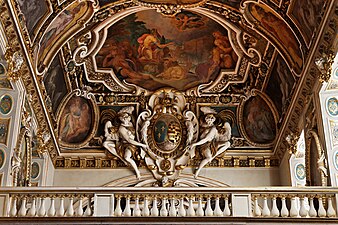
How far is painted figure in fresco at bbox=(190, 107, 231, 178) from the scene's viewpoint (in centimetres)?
2016

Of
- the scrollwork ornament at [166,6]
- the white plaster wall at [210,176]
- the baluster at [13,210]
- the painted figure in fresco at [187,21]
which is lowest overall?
the baluster at [13,210]

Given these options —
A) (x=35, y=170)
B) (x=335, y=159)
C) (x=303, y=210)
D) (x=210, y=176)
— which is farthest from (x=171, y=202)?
(x=210, y=176)

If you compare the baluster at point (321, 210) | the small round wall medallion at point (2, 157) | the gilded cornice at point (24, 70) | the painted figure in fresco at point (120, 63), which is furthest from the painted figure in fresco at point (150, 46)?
the baluster at point (321, 210)

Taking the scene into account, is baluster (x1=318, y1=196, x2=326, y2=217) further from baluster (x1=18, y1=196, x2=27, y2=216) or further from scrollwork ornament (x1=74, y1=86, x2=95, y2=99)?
scrollwork ornament (x1=74, y1=86, x2=95, y2=99)

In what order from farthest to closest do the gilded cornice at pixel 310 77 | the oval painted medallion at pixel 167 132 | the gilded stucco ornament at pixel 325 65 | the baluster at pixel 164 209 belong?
the oval painted medallion at pixel 167 132 → the gilded stucco ornament at pixel 325 65 → the gilded cornice at pixel 310 77 → the baluster at pixel 164 209

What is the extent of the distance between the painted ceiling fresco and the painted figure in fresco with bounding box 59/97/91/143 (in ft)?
0.10

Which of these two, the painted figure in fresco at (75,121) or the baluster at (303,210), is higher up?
the painted figure in fresco at (75,121)

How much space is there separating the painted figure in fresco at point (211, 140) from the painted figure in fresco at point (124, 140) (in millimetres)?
1711

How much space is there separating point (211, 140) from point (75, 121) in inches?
160

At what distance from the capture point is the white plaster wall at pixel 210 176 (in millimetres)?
20016

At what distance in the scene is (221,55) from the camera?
65.5 ft

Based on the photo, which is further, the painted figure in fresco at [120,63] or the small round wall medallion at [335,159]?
the painted figure in fresco at [120,63]

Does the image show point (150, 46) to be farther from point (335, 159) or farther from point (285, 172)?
point (335, 159)

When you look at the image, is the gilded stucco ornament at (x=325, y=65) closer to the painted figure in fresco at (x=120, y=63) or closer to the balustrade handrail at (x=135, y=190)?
the balustrade handrail at (x=135, y=190)
